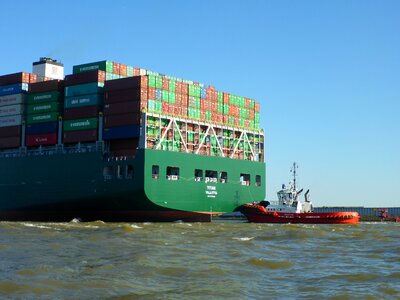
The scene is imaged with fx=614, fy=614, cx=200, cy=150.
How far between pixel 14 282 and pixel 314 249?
14.8 meters

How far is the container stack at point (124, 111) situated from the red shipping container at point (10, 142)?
12.2 m

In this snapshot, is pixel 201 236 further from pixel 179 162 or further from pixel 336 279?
pixel 179 162

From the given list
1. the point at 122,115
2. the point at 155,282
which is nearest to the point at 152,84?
the point at 122,115

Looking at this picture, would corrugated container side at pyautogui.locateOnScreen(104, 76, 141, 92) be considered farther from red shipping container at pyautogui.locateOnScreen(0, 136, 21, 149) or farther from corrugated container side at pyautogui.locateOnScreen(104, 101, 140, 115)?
red shipping container at pyautogui.locateOnScreen(0, 136, 21, 149)

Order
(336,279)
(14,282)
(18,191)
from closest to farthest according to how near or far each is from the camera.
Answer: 1. (14,282)
2. (336,279)
3. (18,191)

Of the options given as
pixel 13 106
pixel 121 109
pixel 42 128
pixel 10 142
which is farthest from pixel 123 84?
pixel 10 142

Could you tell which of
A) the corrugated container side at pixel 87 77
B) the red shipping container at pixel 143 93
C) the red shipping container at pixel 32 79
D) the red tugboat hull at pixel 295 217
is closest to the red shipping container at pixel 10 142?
the red shipping container at pixel 32 79

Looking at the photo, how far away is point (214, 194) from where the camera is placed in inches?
Result: 2318

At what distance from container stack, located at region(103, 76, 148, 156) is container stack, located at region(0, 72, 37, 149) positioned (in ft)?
39.6

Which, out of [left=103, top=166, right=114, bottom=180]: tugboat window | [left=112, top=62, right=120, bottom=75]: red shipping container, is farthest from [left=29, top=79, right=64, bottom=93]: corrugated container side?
[left=103, top=166, right=114, bottom=180]: tugboat window

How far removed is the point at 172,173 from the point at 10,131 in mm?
19330

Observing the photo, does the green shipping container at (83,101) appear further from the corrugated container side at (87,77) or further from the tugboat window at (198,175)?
the tugboat window at (198,175)

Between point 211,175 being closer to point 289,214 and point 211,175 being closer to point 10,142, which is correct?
A: point 289,214

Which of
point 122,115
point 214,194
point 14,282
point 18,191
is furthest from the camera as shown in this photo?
point 18,191
